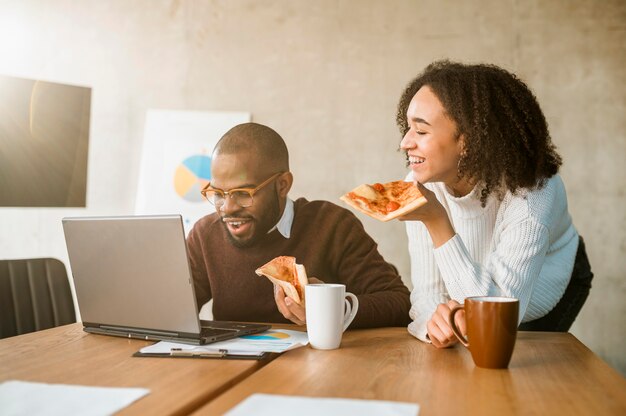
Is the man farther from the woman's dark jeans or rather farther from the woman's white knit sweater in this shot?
the woman's dark jeans

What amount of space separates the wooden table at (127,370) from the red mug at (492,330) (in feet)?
1.27

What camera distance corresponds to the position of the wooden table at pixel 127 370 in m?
0.90

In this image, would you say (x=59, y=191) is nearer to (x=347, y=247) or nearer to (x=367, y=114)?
(x=367, y=114)

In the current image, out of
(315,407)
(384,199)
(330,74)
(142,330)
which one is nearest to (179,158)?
(330,74)

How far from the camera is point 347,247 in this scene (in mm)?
2047

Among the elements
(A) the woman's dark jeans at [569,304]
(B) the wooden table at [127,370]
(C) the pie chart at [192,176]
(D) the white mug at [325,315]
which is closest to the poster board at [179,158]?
(C) the pie chart at [192,176]

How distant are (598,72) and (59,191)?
3109 mm

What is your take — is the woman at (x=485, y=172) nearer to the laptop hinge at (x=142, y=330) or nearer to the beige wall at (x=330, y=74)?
the laptop hinge at (x=142, y=330)

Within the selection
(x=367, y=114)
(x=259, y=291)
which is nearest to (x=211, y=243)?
(x=259, y=291)

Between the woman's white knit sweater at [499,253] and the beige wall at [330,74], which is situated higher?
the beige wall at [330,74]

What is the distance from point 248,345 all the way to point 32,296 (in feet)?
3.34

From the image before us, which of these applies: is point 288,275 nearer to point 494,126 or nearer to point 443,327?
point 443,327

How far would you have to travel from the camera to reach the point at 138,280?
128 centimetres

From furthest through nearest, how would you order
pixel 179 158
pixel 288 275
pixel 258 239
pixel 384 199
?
pixel 179 158
pixel 258 239
pixel 384 199
pixel 288 275
